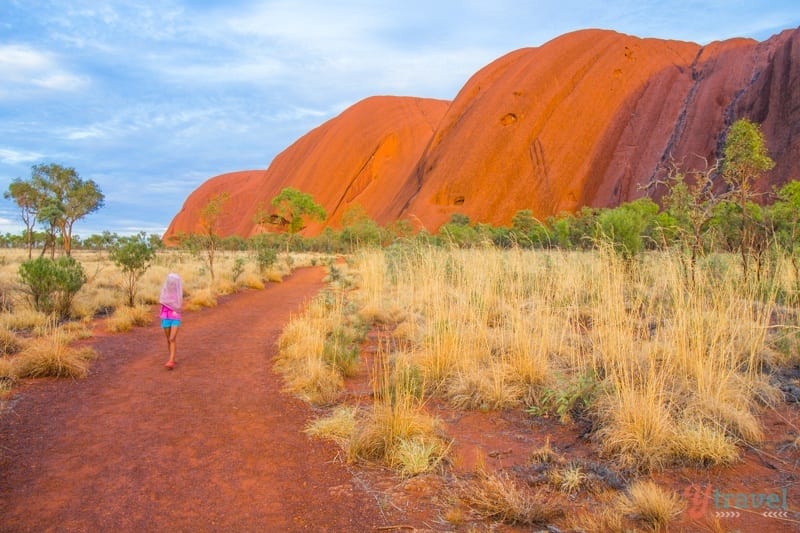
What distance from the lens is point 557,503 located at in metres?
3.09

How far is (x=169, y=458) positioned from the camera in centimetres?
375

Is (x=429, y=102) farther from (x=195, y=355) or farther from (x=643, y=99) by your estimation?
(x=195, y=355)

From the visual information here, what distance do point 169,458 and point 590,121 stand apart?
1907 inches

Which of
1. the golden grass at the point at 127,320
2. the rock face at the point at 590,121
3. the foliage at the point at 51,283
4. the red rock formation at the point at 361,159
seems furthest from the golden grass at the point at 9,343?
the red rock formation at the point at 361,159

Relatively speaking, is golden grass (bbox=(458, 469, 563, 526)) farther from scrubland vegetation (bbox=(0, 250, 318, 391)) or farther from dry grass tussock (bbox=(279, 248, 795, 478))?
scrubland vegetation (bbox=(0, 250, 318, 391))

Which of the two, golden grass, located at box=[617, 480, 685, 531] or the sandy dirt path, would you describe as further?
the sandy dirt path

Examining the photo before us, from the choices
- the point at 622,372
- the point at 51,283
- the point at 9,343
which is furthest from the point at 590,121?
the point at 9,343

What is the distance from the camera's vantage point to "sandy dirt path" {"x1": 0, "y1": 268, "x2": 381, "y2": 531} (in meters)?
2.99

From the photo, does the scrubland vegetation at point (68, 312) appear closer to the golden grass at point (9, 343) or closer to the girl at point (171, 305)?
the golden grass at point (9, 343)

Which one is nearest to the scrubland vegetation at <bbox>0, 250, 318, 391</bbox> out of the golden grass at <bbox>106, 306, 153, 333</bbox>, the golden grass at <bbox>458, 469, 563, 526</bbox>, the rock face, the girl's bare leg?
the golden grass at <bbox>106, 306, 153, 333</bbox>

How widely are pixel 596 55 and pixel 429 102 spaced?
108ft

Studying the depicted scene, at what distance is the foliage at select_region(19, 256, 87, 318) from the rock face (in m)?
38.0

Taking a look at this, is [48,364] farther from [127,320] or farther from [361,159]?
[361,159]

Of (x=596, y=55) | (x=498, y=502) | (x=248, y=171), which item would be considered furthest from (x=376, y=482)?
(x=248, y=171)
